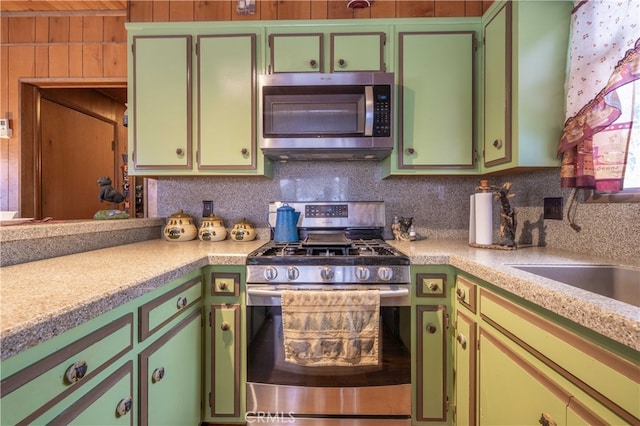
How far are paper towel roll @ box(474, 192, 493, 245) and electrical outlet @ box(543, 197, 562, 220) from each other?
27 centimetres

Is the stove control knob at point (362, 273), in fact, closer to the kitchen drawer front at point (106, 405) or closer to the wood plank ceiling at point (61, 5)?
the kitchen drawer front at point (106, 405)

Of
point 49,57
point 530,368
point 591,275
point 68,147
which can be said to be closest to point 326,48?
point 591,275

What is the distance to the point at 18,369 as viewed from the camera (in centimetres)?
58

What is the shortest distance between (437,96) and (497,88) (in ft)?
0.99

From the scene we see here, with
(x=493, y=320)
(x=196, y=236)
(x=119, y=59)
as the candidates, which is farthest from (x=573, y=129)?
(x=119, y=59)

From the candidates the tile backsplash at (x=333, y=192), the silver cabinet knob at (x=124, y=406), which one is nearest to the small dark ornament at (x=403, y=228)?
the tile backsplash at (x=333, y=192)

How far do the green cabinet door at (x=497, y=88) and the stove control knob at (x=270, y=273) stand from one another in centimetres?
120

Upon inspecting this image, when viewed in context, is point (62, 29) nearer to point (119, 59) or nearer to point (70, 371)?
point (119, 59)

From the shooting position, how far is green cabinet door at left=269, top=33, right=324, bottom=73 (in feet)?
5.84

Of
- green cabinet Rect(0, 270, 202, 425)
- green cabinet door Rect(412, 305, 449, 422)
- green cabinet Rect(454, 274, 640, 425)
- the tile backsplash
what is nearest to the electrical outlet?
the tile backsplash

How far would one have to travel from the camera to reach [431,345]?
57.5 inches

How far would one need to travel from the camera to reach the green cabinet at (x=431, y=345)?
1.45m

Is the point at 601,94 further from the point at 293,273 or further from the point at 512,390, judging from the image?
the point at 293,273

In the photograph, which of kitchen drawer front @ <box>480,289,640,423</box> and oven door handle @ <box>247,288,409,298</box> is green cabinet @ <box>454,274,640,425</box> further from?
oven door handle @ <box>247,288,409,298</box>
